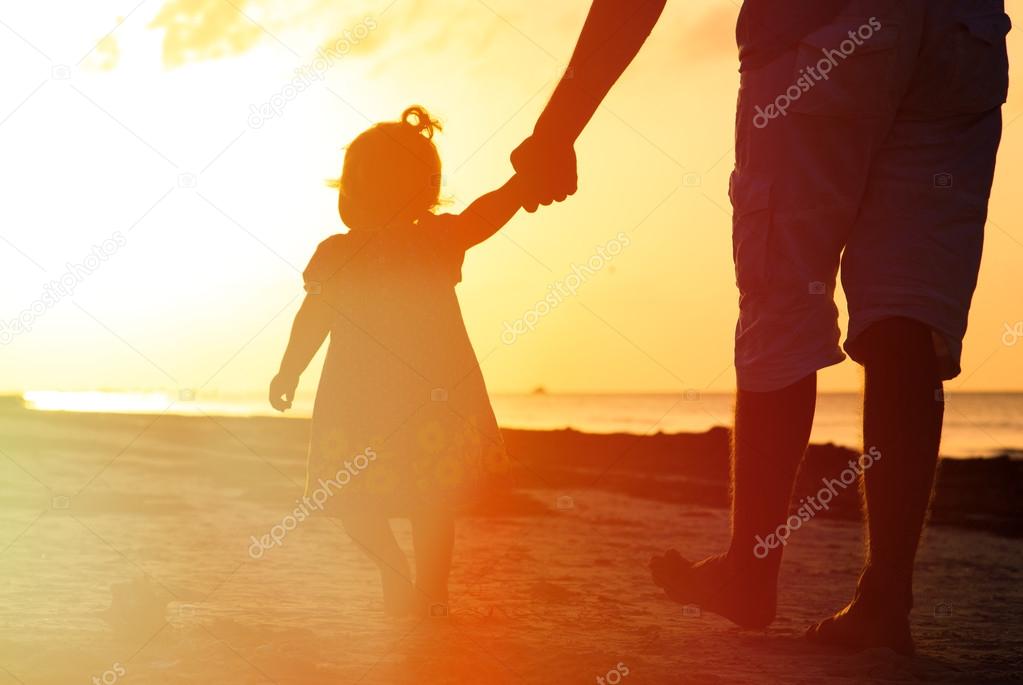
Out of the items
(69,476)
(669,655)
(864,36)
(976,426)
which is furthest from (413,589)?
(976,426)

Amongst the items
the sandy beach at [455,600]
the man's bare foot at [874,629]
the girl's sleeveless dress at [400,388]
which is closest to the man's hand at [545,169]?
the girl's sleeveless dress at [400,388]

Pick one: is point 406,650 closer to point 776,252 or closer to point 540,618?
point 540,618

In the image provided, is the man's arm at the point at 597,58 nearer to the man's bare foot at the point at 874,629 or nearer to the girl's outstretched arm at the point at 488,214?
the girl's outstretched arm at the point at 488,214

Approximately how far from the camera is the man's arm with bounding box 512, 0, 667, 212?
3074mm

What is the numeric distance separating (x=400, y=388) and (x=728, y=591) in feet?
4.76

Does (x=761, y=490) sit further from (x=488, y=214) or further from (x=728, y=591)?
(x=488, y=214)

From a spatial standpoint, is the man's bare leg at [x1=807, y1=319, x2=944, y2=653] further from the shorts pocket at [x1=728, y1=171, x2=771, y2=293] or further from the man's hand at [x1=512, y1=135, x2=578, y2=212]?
the man's hand at [x1=512, y1=135, x2=578, y2=212]

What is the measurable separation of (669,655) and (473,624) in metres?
0.66

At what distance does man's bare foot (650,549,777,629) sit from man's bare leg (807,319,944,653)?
17 cm

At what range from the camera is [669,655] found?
2.75 meters

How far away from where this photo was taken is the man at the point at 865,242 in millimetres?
2672

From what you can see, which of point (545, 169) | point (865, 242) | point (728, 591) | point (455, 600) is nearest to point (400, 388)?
point (455, 600)

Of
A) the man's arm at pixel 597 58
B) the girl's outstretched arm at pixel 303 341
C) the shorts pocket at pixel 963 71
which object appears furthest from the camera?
the girl's outstretched arm at pixel 303 341

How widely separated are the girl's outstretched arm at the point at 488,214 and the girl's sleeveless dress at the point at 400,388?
63mm
